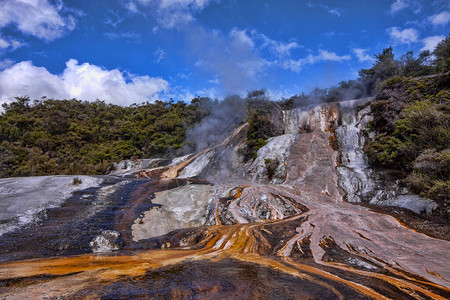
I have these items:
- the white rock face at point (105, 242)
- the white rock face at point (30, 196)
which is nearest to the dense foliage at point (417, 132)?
the white rock face at point (105, 242)

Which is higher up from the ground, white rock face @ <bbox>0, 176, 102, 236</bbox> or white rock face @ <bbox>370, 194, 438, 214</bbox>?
white rock face @ <bbox>0, 176, 102, 236</bbox>

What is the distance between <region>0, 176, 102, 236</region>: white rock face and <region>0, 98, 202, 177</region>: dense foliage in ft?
44.7

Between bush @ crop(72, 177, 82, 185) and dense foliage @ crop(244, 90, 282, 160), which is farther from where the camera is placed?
dense foliage @ crop(244, 90, 282, 160)

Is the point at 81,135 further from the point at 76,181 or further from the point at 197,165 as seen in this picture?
the point at 76,181

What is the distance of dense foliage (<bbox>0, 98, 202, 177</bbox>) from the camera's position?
75.9ft

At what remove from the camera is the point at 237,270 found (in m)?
3.96

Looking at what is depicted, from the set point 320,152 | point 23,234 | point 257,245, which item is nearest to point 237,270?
point 257,245

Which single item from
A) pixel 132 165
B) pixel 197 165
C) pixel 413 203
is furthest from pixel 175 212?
pixel 132 165

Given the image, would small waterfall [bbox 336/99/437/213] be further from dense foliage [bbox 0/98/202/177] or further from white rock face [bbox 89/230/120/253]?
dense foliage [bbox 0/98/202/177]

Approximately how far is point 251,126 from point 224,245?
15460mm

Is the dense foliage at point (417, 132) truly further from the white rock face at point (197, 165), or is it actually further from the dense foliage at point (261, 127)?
the white rock face at point (197, 165)

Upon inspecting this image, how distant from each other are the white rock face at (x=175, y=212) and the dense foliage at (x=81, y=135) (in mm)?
16429

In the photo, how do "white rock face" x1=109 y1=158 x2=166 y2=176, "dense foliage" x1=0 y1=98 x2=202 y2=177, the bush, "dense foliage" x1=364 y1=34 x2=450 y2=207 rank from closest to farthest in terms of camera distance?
"dense foliage" x1=364 y1=34 x2=450 y2=207 < the bush < "white rock face" x1=109 y1=158 x2=166 y2=176 < "dense foliage" x1=0 y1=98 x2=202 y2=177

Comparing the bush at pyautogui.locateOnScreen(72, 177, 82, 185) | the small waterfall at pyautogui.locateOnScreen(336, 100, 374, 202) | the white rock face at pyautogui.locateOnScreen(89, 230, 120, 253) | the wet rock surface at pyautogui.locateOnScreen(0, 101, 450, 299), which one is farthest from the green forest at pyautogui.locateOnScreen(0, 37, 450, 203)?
the bush at pyautogui.locateOnScreen(72, 177, 82, 185)
